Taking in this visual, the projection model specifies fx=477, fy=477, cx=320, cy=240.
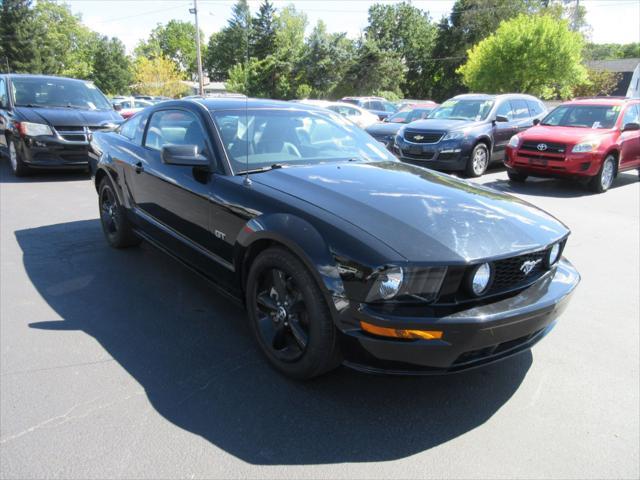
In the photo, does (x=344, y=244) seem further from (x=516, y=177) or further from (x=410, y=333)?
(x=516, y=177)

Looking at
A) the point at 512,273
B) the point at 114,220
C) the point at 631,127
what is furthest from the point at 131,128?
the point at 631,127

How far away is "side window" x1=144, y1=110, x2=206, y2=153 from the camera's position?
11.3 feet

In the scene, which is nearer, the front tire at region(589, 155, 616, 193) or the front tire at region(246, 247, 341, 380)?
the front tire at region(246, 247, 341, 380)

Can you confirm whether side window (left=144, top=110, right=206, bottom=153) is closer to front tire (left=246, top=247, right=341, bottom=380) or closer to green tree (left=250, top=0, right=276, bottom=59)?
front tire (left=246, top=247, right=341, bottom=380)

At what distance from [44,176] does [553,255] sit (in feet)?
29.4

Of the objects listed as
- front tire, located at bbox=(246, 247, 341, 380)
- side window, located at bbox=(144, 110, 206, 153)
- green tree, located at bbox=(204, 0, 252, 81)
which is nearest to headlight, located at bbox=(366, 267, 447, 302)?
front tire, located at bbox=(246, 247, 341, 380)

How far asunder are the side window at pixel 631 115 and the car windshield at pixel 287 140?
746 centimetres

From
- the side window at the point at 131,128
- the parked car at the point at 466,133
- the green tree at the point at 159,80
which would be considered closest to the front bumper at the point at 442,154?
the parked car at the point at 466,133

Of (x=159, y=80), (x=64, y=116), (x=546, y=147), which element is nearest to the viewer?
(x=64, y=116)

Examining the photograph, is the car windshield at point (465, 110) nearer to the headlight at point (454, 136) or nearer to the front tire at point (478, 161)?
the front tire at point (478, 161)

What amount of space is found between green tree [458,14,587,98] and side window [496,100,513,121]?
1589 cm

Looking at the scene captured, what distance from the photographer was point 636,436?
2.33 metres

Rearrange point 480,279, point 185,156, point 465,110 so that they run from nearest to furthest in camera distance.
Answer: point 480,279 → point 185,156 → point 465,110

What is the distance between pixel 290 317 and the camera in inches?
102
